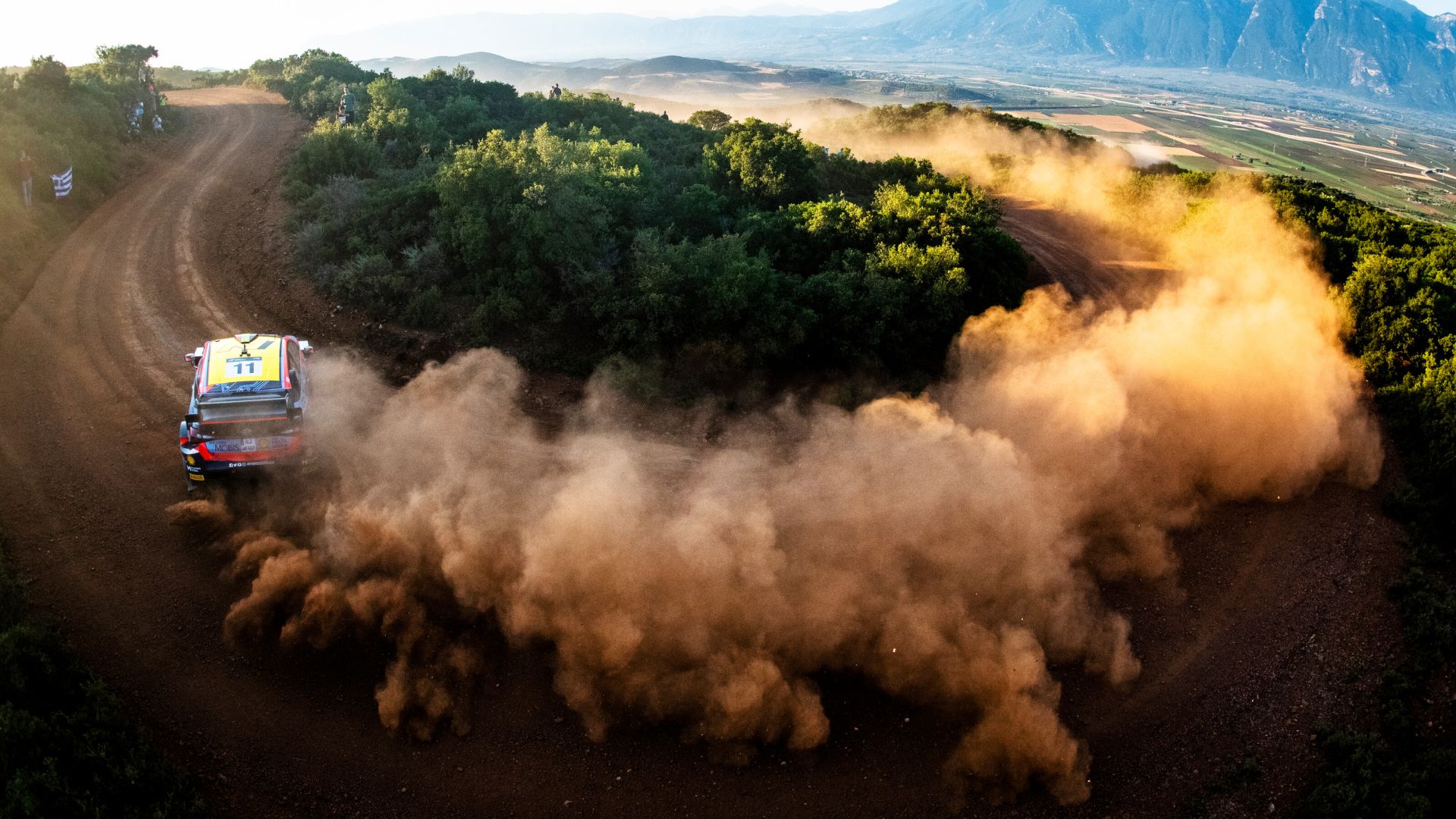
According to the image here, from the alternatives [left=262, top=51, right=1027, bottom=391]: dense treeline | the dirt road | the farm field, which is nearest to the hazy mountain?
the farm field

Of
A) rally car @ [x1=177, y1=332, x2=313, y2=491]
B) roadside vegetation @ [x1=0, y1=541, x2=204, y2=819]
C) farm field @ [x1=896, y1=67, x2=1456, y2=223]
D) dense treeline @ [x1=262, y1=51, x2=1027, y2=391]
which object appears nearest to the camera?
roadside vegetation @ [x1=0, y1=541, x2=204, y2=819]

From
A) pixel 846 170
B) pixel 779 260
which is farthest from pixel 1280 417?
pixel 846 170

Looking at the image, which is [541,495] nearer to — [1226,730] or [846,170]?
[1226,730]

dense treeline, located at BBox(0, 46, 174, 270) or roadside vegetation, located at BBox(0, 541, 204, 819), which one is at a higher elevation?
dense treeline, located at BBox(0, 46, 174, 270)

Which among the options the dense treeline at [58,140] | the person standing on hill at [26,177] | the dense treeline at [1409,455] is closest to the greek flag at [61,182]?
the dense treeline at [58,140]

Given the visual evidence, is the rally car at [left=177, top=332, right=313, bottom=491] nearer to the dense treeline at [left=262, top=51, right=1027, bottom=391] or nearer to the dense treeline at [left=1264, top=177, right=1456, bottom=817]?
the dense treeline at [left=262, top=51, right=1027, bottom=391]

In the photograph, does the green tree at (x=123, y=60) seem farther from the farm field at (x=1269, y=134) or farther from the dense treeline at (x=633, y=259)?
the farm field at (x=1269, y=134)

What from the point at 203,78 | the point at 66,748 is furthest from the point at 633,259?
the point at 203,78

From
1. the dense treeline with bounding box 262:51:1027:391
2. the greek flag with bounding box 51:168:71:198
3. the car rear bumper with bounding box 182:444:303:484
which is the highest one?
the greek flag with bounding box 51:168:71:198
